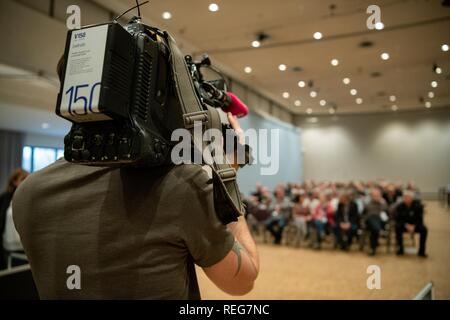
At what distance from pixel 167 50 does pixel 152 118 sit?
0.15 m

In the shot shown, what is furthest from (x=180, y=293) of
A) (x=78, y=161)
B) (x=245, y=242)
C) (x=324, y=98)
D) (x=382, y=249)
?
(x=382, y=249)

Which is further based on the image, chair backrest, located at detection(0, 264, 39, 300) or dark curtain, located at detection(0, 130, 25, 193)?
dark curtain, located at detection(0, 130, 25, 193)

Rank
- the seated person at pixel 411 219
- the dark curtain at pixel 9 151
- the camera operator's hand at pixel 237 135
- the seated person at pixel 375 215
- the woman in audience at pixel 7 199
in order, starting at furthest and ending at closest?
1. the dark curtain at pixel 9 151
2. the seated person at pixel 375 215
3. the woman in audience at pixel 7 199
4. the seated person at pixel 411 219
5. the camera operator's hand at pixel 237 135

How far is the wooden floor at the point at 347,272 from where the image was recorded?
135cm

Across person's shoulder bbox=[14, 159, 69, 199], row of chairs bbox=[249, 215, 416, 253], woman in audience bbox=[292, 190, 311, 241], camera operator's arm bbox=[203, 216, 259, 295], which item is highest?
person's shoulder bbox=[14, 159, 69, 199]

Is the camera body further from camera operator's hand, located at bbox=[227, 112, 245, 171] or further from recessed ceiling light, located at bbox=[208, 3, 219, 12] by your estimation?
recessed ceiling light, located at bbox=[208, 3, 219, 12]

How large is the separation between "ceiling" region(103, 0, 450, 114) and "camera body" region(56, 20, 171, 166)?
502mm

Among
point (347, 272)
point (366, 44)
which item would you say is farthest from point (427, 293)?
point (347, 272)

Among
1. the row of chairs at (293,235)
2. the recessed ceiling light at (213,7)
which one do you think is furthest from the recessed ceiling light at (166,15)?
the row of chairs at (293,235)

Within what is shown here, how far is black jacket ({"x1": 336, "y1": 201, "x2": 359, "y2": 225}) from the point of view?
5066 millimetres

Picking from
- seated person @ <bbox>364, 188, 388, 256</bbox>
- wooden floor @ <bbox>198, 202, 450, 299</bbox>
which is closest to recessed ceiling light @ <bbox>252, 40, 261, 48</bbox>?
wooden floor @ <bbox>198, 202, 450, 299</bbox>

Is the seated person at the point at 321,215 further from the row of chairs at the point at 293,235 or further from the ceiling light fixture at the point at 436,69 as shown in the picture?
the ceiling light fixture at the point at 436,69

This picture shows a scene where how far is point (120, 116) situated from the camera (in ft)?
1.71

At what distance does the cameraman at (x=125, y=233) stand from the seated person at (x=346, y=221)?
4.70 meters
